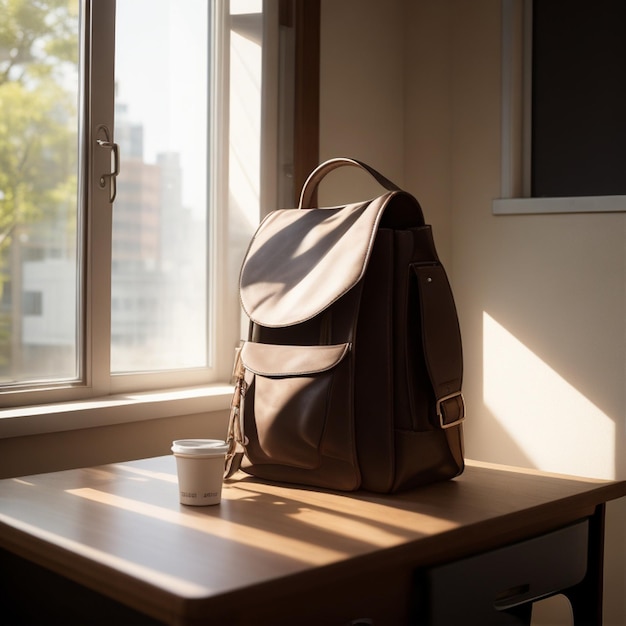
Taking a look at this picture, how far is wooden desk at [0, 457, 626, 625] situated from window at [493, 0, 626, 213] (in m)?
1.08

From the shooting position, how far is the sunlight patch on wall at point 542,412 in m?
2.12

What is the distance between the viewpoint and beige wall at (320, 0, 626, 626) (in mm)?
2105

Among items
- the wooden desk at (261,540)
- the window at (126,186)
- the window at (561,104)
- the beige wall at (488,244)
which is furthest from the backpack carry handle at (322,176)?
the window at (561,104)

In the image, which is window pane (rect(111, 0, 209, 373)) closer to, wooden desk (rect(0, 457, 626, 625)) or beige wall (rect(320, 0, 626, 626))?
beige wall (rect(320, 0, 626, 626))

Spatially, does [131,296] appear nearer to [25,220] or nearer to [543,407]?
[25,220]

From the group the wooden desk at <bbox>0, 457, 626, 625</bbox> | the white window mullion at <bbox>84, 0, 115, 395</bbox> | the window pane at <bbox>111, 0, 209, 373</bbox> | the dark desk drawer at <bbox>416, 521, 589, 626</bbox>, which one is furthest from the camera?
the window pane at <bbox>111, 0, 209, 373</bbox>

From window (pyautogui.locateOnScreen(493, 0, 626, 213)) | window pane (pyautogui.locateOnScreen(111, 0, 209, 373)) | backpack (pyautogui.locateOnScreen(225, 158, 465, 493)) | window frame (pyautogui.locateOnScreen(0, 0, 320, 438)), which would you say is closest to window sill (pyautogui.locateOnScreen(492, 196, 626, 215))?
window (pyautogui.locateOnScreen(493, 0, 626, 213))

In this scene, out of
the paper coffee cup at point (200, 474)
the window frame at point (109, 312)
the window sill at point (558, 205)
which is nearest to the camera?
the paper coffee cup at point (200, 474)

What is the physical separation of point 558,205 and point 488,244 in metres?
0.22

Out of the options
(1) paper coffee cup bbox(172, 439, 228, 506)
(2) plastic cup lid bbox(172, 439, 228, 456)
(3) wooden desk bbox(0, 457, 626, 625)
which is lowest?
(3) wooden desk bbox(0, 457, 626, 625)

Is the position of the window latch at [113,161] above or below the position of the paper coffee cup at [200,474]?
above

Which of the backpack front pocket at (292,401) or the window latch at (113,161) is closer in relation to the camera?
the backpack front pocket at (292,401)

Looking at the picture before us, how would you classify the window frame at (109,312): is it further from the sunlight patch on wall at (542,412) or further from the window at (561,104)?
the sunlight patch on wall at (542,412)

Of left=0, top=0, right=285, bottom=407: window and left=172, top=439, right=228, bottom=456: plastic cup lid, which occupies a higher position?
left=0, top=0, right=285, bottom=407: window
